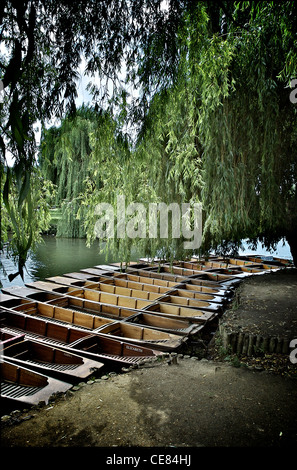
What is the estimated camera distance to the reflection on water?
12548 millimetres

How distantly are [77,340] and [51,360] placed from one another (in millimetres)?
460

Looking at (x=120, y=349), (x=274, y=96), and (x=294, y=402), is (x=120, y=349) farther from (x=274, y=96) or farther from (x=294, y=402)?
(x=274, y=96)

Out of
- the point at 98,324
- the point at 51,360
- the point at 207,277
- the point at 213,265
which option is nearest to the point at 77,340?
the point at 51,360

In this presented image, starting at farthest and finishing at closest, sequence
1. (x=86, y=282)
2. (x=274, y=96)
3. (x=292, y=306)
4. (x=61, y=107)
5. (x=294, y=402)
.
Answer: (x=86, y=282) < (x=292, y=306) < (x=274, y=96) < (x=294, y=402) < (x=61, y=107)

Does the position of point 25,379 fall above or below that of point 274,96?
below

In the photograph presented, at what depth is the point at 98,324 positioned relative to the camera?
5.11 metres

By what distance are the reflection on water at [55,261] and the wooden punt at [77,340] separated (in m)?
5.90

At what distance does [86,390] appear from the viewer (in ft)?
9.21

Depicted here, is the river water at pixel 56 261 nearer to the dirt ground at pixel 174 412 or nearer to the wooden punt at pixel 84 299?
the wooden punt at pixel 84 299

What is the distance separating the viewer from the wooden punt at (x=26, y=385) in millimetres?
2846

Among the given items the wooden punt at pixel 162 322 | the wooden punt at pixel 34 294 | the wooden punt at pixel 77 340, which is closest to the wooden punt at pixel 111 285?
the wooden punt at pixel 34 294

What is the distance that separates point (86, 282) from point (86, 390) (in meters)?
5.35

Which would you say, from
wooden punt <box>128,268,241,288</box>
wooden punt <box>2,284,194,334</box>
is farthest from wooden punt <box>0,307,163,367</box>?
wooden punt <box>128,268,241,288</box>
